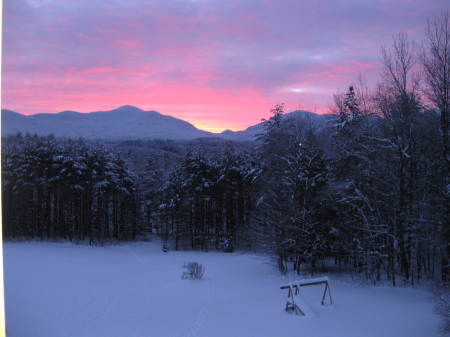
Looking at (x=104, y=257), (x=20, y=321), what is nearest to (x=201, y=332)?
(x=20, y=321)

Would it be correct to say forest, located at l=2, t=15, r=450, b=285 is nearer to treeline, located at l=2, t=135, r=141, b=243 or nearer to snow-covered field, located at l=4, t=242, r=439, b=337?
treeline, located at l=2, t=135, r=141, b=243

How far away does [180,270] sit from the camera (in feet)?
69.2

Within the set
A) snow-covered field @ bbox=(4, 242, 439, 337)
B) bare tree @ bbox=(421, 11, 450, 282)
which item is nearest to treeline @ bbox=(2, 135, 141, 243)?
snow-covered field @ bbox=(4, 242, 439, 337)

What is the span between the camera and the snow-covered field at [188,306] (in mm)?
9188

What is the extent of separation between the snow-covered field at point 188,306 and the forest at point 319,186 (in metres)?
2.53

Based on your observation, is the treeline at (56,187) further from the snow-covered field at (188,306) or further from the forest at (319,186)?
the snow-covered field at (188,306)

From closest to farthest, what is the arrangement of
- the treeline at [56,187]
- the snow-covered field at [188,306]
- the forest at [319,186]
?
the snow-covered field at [188,306]
the forest at [319,186]
the treeline at [56,187]

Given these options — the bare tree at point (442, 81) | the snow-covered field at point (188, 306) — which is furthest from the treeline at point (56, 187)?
the bare tree at point (442, 81)

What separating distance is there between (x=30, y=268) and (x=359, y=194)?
1643cm

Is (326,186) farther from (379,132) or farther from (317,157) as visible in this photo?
(379,132)

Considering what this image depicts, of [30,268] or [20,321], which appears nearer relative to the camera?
[20,321]

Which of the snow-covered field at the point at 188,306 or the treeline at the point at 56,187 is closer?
the snow-covered field at the point at 188,306

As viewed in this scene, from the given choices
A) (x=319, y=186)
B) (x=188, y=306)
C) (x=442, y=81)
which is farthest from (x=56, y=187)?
(x=442, y=81)

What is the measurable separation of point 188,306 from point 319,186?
33.5 ft
